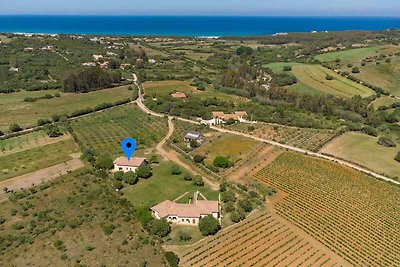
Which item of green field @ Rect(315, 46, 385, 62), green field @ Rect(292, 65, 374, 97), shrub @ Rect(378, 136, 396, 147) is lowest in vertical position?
green field @ Rect(292, 65, 374, 97)

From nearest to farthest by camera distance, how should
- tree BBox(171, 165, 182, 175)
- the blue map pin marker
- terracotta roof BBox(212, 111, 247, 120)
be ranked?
tree BBox(171, 165, 182, 175), the blue map pin marker, terracotta roof BBox(212, 111, 247, 120)

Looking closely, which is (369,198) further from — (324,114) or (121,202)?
(324,114)

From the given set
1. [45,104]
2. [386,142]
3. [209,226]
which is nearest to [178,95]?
[45,104]

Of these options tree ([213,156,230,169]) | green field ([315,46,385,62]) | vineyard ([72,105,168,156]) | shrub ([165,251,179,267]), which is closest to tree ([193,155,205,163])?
tree ([213,156,230,169])

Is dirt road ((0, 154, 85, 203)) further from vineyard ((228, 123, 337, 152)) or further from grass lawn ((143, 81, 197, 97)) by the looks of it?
grass lawn ((143, 81, 197, 97))

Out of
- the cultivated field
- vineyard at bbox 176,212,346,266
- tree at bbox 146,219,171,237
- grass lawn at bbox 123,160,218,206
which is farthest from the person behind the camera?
grass lawn at bbox 123,160,218,206

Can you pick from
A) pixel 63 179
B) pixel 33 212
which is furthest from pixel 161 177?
pixel 33 212

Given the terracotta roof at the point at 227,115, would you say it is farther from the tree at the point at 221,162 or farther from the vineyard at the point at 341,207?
the tree at the point at 221,162
